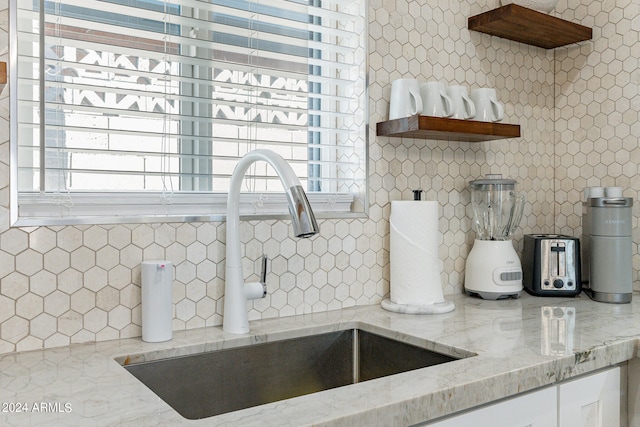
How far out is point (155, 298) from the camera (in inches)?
48.7

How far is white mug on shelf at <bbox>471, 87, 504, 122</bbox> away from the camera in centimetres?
180

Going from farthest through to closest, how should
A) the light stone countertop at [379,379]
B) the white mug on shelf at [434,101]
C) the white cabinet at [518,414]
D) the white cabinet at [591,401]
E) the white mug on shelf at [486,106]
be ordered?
1. the white mug on shelf at [486,106]
2. the white mug on shelf at [434,101]
3. the white cabinet at [591,401]
4. the white cabinet at [518,414]
5. the light stone countertop at [379,379]

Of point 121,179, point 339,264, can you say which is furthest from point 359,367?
point 121,179

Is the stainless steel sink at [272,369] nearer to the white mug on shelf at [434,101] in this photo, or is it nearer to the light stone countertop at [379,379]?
the light stone countertop at [379,379]

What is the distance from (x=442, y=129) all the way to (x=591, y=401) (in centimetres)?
79

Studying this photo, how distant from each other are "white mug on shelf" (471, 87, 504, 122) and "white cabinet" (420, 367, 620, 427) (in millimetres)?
864

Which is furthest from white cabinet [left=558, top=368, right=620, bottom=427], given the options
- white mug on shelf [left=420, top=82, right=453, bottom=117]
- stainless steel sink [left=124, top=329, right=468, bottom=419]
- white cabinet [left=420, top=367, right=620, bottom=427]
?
white mug on shelf [left=420, top=82, right=453, bottom=117]

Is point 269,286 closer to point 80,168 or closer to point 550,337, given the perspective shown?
point 80,168

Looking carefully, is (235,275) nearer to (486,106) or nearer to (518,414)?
(518,414)

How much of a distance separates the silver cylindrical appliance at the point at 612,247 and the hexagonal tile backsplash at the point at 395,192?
0.27 metres

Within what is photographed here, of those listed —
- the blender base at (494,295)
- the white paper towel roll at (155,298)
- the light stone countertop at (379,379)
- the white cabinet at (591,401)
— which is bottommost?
the white cabinet at (591,401)

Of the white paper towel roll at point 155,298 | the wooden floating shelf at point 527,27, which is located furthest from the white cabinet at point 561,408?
the wooden floating shelf at point 527,27

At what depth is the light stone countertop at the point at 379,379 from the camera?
0.84 meters

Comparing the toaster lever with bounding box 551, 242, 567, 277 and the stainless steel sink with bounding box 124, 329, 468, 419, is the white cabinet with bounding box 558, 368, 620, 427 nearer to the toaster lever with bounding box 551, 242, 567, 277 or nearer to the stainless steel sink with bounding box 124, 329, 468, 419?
the stainless steel sink with bounding box 124, 329, 468, 419
